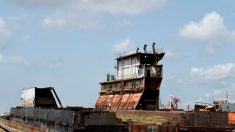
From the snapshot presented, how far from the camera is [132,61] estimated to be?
202ft

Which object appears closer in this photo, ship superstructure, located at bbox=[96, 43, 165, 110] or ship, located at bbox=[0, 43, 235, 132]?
ship, located at bbox=[0, 43, 235, 132]

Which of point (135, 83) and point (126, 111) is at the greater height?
point (135, 83)

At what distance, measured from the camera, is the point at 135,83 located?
192 ft

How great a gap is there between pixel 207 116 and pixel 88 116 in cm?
789

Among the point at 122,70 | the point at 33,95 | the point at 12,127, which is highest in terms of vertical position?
the point at 122,70

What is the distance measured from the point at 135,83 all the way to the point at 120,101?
4.54 m

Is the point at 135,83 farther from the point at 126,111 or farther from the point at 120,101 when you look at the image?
the point at 126,111

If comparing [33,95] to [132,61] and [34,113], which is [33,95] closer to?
[34,113]

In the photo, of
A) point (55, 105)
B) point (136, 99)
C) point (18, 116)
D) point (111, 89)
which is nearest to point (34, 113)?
point (55, 105)

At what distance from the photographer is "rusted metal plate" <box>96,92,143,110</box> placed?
56375 mm

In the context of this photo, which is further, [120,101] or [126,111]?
[120,101]

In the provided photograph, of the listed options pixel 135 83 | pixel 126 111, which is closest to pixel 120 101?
pixel 135 83

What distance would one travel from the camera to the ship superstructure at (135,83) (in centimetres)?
5572

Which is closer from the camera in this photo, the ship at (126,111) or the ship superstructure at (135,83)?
the ship at (126,111)
